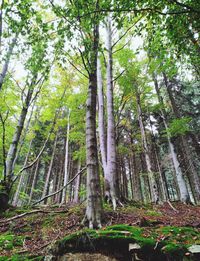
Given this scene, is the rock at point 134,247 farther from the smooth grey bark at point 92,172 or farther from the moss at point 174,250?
the smooth grey bark at point 92,172

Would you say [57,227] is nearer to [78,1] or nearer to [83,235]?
[83,235]

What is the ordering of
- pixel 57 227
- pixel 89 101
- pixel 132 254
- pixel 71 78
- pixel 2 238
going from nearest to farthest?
pixel 132 254, pixel 2 238, pixel 57 227, pixel 89 101, pixel 71 78

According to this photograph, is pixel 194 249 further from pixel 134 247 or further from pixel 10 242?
pixel 10 242

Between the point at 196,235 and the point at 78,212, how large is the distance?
119 inches

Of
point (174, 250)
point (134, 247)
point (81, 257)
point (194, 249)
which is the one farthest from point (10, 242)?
point (194, 249)

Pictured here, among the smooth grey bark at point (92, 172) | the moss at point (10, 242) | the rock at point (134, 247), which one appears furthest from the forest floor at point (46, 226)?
the rock at point (134, 247)

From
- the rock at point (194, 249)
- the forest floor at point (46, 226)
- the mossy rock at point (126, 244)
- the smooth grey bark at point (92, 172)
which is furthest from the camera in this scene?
the smooth grey bark at point (92, 172)

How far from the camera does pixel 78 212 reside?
16.1 feet

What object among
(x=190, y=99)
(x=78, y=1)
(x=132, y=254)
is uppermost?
(x=190, y=99)

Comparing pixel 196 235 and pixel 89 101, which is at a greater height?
pixel 89 101

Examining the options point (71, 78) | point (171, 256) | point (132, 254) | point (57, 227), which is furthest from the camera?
point (71, 78)

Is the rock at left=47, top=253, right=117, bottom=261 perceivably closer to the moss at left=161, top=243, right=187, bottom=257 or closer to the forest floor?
the forest floor

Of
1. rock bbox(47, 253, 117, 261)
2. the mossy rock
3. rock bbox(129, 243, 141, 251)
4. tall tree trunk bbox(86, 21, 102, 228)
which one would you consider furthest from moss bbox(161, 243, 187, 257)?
tall tree trunk bbox(86, 21, 102, 228)

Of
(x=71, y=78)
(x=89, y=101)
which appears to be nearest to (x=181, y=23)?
(x=89, y=101)
